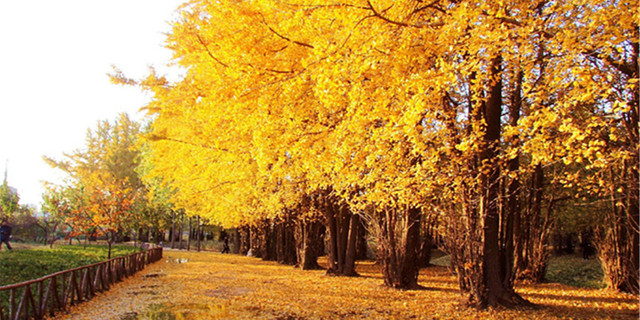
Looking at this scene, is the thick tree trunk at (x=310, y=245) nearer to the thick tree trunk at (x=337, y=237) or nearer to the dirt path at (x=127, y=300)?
the thick tree trunk at (x=337, y=237)

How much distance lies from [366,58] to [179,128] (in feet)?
32.5

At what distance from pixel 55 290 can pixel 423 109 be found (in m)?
7.93

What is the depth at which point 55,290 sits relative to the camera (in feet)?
29.4

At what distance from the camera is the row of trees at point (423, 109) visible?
20.0ft

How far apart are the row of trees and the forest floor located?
75cm

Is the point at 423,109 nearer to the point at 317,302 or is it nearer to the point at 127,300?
the point at 317,302

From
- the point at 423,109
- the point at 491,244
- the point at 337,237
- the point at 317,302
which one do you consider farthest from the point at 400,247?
the point at 423,109

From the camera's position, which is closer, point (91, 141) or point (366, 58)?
point (366, 58)

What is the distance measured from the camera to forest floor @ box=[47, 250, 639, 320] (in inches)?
341

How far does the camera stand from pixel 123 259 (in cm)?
1539

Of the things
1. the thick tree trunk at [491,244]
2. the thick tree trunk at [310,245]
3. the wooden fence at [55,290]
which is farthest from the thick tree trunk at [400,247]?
the thick tree trunk at [310,245]

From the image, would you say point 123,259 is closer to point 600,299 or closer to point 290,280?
point 290,280

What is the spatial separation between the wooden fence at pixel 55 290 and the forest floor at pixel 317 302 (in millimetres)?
284

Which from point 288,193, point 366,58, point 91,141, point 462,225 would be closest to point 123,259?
point 288,193
